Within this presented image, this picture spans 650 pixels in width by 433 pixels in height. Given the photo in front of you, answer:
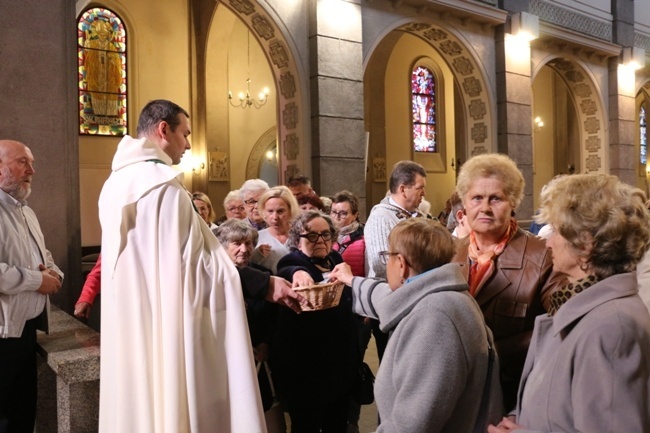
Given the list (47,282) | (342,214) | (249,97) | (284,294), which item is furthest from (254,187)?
(249,97)

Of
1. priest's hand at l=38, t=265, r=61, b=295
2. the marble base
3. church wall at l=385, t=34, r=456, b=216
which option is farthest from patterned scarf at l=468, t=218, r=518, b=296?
church wall at l=385, t=34, r=456, b=216

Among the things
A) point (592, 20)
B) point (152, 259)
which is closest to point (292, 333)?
point (152, 259)

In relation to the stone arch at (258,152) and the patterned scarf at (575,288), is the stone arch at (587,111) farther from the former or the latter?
the patterned scarf at (575,288)

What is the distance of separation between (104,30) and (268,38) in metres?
5.32

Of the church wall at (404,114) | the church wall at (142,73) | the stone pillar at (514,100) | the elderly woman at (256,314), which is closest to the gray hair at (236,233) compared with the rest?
the elderly woman at (256,314)

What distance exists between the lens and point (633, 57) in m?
13.7

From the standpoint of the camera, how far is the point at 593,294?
1.56 m

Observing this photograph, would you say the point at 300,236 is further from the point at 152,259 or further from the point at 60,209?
the point at 60,209

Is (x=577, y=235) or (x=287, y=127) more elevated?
(x=287, y=127)

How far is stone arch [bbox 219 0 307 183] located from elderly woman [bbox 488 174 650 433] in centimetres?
707

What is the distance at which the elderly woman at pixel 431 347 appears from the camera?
1870 mm

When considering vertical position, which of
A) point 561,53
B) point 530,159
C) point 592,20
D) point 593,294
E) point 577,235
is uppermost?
point 592,20

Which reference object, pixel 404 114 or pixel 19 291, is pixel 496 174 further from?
pixel 404 114

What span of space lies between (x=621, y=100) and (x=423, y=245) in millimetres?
13588
